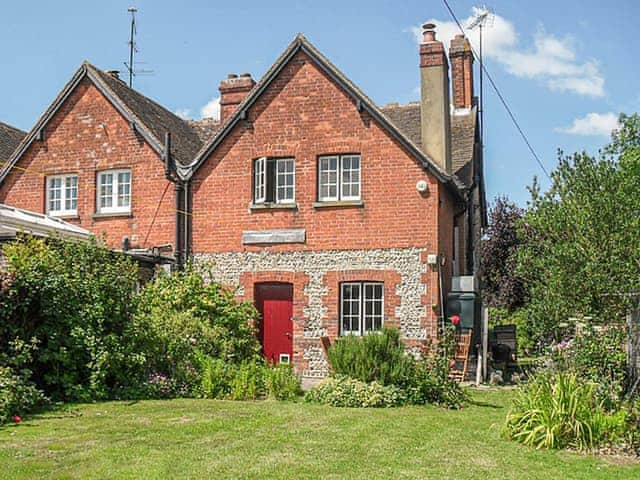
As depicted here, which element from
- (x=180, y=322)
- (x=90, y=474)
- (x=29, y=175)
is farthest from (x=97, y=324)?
(x=29, y=175)

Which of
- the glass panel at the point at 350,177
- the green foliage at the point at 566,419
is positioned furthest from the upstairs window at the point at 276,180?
the green foliage at the point at 566,419

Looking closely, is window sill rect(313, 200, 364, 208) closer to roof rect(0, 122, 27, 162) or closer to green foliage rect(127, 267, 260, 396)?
green foliage rect(127, 267, 260, 396)

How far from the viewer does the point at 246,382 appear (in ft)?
46.9

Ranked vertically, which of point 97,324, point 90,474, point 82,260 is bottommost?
point 90,474

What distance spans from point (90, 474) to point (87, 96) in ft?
51.4

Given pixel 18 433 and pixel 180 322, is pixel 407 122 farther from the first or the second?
pixel 18 433

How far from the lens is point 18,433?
10.4 metres

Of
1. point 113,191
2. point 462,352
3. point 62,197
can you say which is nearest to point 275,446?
point 462,352

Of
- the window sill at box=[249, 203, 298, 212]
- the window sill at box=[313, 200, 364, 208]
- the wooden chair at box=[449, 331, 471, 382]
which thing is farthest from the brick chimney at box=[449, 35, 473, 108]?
the wooden chair at box=[449, 331, 471, 382]

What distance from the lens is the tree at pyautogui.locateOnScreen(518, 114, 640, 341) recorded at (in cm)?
1149

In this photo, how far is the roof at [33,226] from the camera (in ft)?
51.2

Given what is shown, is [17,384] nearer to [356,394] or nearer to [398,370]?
[356,394]

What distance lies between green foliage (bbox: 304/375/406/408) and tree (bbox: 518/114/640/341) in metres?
2.80

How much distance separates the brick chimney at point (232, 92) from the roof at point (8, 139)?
7798mm
